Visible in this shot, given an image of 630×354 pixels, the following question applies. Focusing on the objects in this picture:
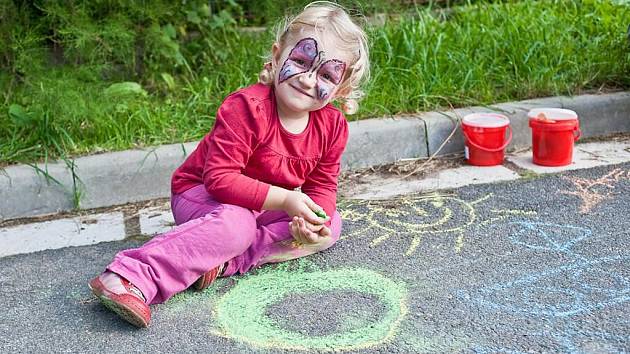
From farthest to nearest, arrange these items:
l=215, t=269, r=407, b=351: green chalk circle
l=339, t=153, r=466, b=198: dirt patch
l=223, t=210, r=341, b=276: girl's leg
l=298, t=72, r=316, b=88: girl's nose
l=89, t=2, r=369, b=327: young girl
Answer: l=339, t=153, r=466, b=198: dirt patch → l=223, t=210, r=341, b=276: girl's leg → l=298, t=72, r=316, b=88: girl's nose → l=89, t=2, r=369, b=327: young girl → l=215, t=269, r=407, b=351: green chalk circle

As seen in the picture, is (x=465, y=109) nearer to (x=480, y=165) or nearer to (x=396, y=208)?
(x=480, y=165)

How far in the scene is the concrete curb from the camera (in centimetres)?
303

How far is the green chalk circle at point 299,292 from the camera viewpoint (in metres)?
2.02

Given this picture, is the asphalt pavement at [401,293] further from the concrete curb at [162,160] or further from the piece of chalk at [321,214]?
the concrete curb at [162,160]

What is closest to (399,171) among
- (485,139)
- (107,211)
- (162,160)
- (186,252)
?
(485,139)

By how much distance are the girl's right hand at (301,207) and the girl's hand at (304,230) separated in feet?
0.06

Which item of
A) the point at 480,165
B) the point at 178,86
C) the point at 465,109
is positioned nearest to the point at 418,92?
the point at 465,109

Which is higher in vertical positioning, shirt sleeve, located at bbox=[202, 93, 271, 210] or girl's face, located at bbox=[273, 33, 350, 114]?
girl's face, located at bbox=[273, 33, 350, 114]

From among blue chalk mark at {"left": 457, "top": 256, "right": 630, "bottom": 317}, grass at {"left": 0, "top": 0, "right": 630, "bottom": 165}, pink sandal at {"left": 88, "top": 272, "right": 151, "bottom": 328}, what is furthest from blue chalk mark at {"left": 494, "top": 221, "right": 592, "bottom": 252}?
pink sandal at {"left": 88, "top": 272, "right": 151, "bottom": 328}

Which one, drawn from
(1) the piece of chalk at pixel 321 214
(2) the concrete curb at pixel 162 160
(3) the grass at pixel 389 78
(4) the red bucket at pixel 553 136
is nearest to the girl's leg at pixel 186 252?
(1) the piece of chalk at pixel 321 214

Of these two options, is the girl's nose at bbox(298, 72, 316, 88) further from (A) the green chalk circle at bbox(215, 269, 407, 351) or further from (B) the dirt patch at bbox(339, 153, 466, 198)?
(B) the dirt patch at bbox(339, 153, 466, 198)

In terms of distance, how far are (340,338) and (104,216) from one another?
4.34 ft

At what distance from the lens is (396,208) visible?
116 inches

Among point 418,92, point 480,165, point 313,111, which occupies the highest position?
point 313,111
